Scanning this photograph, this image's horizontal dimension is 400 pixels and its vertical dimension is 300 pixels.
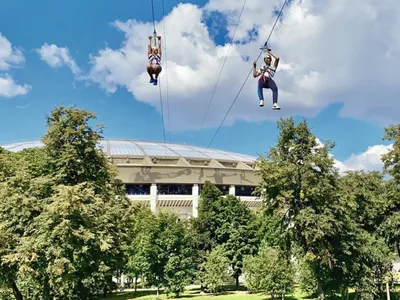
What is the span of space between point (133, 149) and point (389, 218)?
173 ft

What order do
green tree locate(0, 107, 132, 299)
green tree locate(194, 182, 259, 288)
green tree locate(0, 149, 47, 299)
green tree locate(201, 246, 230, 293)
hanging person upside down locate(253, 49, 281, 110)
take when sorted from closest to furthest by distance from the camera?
1. hanging person upside down locate(253, 49, 281, 110)
2. green tree locate(0, 107, 132, 299)
3. green tree locate(0, 149, 47, 299)
4. green tree locate(201, 246, 230, 293)
5. green tree locate(194, 182, 259, 288)

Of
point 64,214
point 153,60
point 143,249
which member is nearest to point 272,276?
point 143,249

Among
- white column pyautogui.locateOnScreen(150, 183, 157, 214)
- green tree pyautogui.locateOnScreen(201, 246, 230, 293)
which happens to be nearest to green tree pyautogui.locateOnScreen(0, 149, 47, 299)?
green tree pyautogui.locateOnScreen(201, 246, 230, 293)

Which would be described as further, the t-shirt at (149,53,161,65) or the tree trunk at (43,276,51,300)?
the tree trunk at (43,276,51,300)

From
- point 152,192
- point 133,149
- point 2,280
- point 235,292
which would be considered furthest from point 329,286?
point 133,149

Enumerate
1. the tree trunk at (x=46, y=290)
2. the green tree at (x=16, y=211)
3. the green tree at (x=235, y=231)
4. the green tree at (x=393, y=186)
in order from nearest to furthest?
the green tree at (x=16, y=211)
the tree trunk at (x=46, y=290)
the green tree at (x=393, y=186)
the green tree at (x=235, y=231)

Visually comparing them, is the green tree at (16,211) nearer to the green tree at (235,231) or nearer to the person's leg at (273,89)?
the person's leg at (273,89)

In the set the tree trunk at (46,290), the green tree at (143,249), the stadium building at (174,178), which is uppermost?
the stadium building at (174,178)

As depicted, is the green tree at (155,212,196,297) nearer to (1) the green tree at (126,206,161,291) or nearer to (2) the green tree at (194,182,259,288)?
(1) the green tree at (126,206,161,291)

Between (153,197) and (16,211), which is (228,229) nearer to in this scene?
(153,197)

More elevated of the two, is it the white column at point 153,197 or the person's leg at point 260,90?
the white column at point 153,197

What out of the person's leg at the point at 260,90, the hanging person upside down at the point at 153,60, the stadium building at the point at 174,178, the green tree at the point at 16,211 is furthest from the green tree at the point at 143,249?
the person's leg at the point at 260,90

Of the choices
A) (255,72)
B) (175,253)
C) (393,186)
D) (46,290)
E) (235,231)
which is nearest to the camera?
(255,72)

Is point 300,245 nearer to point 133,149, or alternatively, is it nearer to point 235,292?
point 235,292
